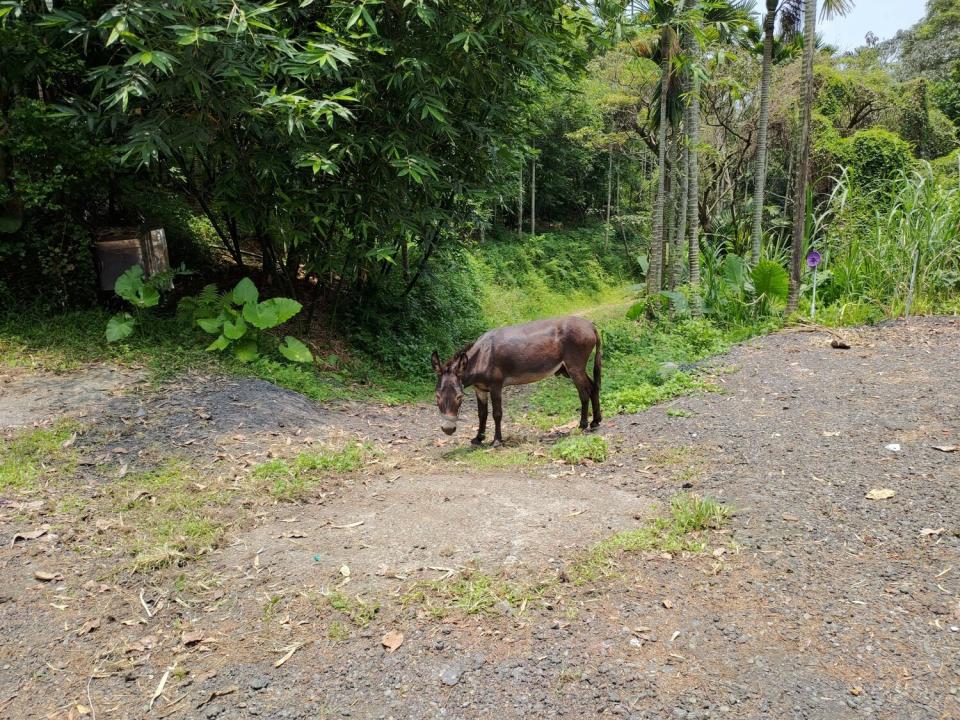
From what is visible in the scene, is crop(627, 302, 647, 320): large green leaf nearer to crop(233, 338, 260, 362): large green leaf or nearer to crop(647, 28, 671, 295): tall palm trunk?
crop(647, 28, 671, 295): tall palm trunk

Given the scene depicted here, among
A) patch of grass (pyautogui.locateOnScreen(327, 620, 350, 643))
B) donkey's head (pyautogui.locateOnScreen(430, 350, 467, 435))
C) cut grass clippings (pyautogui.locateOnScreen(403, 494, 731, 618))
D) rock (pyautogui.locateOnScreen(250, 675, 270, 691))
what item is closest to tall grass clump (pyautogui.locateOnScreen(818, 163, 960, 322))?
donkey's head (pyautogui.locateOnScreen(430, 350, 467, 435))

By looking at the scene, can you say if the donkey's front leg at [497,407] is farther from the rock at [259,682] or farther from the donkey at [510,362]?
the rock at [259,682]

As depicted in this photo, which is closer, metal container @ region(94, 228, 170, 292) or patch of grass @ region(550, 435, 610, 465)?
patch of grass @ region(550, 435, 610, 465)

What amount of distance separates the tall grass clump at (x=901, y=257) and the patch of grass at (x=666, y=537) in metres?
6.76

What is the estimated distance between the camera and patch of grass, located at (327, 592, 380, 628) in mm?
3773

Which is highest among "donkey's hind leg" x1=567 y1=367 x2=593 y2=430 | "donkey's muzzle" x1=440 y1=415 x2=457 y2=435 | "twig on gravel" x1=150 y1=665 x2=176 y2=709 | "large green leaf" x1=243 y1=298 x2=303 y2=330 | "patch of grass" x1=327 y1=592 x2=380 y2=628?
"large green leaf" x1=243 y1=298 x2=303 y2=330

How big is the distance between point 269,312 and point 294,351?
618 mm

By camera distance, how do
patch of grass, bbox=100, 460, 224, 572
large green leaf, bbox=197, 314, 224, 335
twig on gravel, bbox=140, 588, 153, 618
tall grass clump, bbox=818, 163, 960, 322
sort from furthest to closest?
tall grass clump, bbox=818, 163, 960, 322
large green leaf, bbox=197, 314, 224, 335
patch of grass, bbox=100, 460, 224, 572
twig on gravel, bbox=140, 588, 153, 618

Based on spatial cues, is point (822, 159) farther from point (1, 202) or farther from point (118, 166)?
point (1, 202)

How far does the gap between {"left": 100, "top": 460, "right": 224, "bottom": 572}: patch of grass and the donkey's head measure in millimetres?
2259

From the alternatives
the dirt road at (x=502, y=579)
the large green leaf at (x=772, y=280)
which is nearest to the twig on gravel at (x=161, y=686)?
the dirt road at (x=502, y=579)

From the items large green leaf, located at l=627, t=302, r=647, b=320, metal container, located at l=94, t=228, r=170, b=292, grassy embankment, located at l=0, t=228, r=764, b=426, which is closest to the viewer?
grassy embankment, located at l=0, t=228, r=764, b=426

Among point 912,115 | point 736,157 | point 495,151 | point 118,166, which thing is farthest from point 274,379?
point 912,115

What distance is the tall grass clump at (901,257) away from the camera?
9758 millimetres
